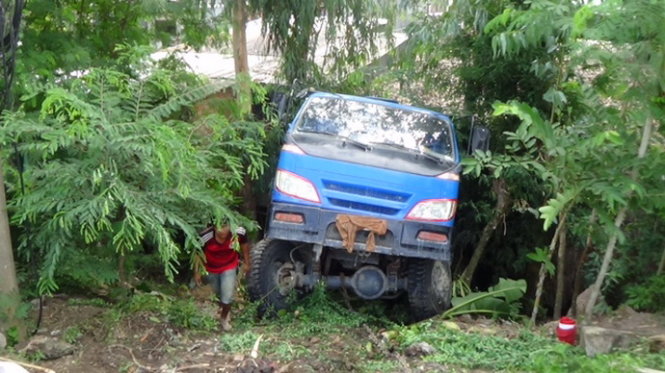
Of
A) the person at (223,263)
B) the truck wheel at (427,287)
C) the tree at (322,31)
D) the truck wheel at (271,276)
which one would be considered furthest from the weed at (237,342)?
the tree at (322,31)

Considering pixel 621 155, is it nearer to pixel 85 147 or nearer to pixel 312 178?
pixel 312 178

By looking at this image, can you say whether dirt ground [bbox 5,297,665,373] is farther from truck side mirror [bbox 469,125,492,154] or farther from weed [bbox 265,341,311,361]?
truck side mirror [bbox 469,125,492,154]

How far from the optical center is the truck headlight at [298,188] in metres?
8.34

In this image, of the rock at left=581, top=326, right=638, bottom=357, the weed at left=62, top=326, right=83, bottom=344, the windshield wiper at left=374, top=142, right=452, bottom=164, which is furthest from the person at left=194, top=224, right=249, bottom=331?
the rock at left=581, top=326, right=638, bottom=357

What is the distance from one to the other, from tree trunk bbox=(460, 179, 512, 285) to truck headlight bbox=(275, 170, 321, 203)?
10.8 feet

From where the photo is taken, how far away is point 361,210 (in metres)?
8.34

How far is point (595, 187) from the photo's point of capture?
258 inches

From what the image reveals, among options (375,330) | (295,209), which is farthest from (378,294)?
(295,209)

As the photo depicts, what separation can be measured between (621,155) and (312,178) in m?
2.90

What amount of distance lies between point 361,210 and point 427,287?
1107 mm

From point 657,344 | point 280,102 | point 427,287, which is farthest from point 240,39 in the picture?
point 657,344

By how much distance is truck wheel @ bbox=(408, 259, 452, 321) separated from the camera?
8.77 m

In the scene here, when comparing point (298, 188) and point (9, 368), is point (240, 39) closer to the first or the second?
point (298, 188)

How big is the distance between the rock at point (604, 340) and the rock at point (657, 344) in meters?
0.11
